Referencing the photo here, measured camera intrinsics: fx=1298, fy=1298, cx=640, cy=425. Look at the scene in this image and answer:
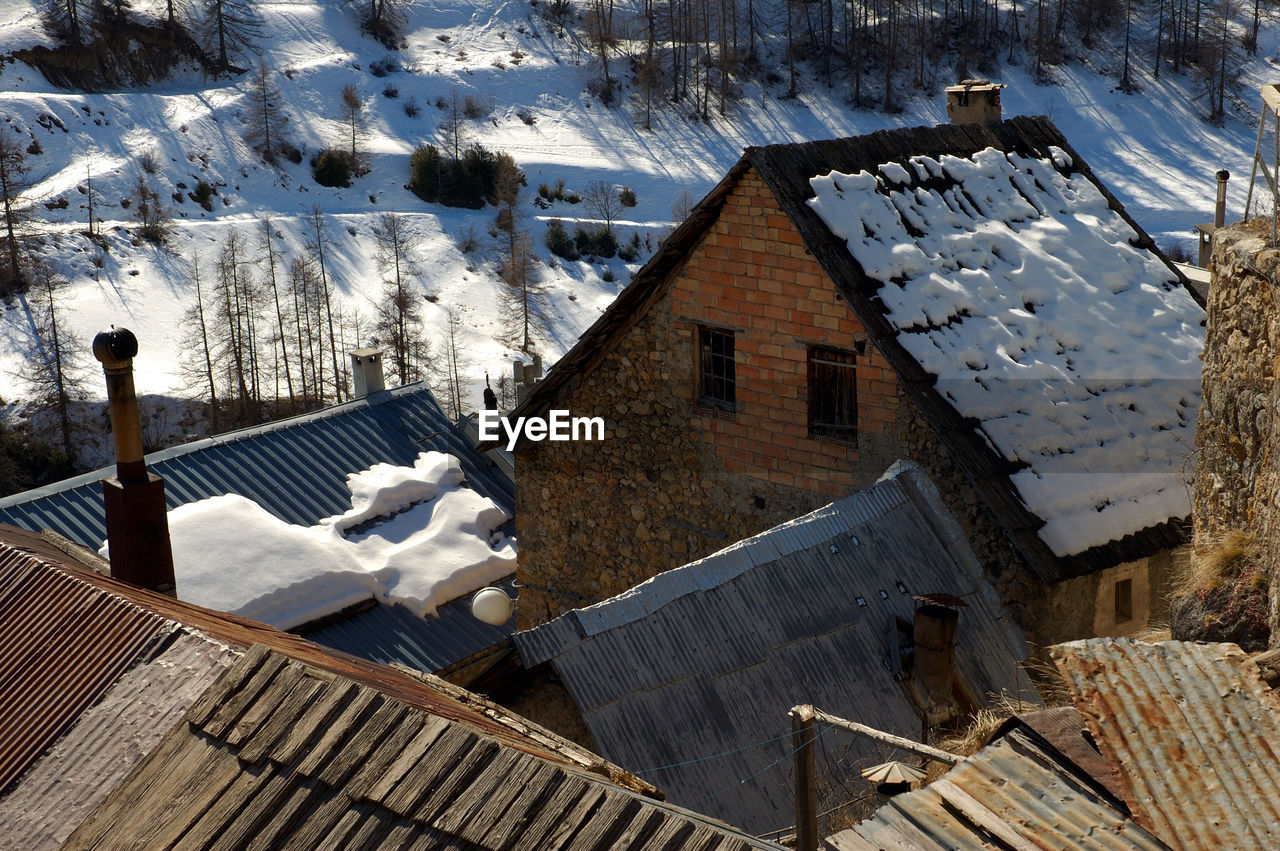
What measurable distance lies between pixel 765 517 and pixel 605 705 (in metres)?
3.23

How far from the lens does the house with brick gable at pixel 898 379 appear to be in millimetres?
9192

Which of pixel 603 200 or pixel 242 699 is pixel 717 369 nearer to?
pixel 242 699

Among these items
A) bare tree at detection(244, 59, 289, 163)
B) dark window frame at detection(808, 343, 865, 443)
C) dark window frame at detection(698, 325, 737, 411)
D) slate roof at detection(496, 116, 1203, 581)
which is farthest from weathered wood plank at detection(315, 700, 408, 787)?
bare tree at detection(244, 59, 289, 163)

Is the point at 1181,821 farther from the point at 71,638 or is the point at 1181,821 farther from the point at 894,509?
the point at 71,638

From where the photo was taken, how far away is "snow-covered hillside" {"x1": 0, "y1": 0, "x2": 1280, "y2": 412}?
33.4 m

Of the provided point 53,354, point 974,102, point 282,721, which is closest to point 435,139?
point 53,354

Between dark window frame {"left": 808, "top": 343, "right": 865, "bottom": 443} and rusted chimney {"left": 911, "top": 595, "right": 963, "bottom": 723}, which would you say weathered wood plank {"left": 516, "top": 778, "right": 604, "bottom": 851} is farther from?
dark window frame {"left": 808, "top": 343, "right": 865, "bottom": 443}

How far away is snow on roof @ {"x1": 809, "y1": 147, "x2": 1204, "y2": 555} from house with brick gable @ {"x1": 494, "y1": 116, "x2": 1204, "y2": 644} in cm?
2

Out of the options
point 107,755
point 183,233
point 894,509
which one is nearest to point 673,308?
point 894,509

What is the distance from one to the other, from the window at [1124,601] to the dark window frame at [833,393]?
2.18 m

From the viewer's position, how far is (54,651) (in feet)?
21.6

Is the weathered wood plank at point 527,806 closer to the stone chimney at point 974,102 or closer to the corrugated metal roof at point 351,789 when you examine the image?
the corrugated metal roof at point 351,789

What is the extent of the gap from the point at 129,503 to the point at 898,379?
5.35 metres

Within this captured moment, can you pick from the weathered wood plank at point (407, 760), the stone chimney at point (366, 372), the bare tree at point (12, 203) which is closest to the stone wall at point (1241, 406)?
Answer: the weathered wood plank at point (407, 760)
